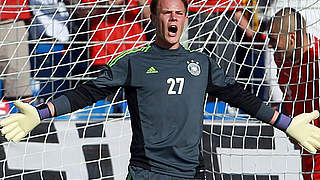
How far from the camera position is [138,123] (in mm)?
3146

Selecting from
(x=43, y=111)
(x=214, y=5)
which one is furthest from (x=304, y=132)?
(x=214, y=5)

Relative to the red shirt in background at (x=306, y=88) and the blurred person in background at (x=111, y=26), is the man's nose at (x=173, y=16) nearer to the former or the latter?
the red shirt in background at (x=306, y=88)

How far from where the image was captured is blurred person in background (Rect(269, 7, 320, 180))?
4.53m

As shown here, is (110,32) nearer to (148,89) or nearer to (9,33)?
(9,33)

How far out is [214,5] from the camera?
4801 mm

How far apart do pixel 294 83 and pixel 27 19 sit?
1970mm

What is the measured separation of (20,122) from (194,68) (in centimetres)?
82

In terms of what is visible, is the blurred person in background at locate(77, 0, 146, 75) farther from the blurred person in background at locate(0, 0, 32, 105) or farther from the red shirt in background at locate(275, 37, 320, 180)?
the red shirt in background at locate(275, 37, 320, 180)

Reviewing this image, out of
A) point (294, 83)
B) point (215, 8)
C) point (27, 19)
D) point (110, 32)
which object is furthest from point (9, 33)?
point (294, 83)

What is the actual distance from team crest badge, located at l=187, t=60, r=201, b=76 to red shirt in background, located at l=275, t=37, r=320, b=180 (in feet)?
4.78

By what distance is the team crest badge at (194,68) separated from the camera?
3166mm

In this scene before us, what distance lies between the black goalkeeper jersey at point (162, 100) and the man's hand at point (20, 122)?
0.14 metres

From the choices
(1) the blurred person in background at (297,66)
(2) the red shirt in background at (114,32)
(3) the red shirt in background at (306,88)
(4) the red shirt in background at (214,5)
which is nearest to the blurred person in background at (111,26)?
(2) the red shirt in background at (114,32)

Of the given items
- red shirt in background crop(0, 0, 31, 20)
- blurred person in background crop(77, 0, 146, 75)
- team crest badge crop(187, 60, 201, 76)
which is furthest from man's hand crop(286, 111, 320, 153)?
red shirt in background crop(0, 0, 31, 20)
